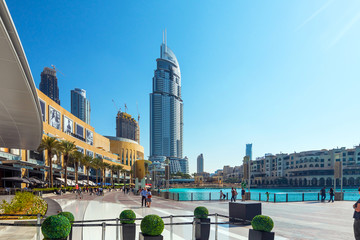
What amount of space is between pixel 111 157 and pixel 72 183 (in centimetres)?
6517

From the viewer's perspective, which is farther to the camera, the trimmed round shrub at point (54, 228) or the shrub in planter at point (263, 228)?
the shrub in planter at point (263, 228)

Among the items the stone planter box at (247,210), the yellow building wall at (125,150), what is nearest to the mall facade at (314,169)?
the yellow building wall at (125,150)

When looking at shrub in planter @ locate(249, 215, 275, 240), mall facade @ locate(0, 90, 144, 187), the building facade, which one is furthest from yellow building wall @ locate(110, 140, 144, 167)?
shrub in planter @ locate(249, 215, 275, 240)

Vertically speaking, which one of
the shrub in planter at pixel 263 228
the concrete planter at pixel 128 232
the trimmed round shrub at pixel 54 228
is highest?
the trimmed round shrub at pixel 54 228

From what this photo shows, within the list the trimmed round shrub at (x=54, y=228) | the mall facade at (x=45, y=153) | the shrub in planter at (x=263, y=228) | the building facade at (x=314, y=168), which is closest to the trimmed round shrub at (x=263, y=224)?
the shrub in planter at (x=263, y=228)

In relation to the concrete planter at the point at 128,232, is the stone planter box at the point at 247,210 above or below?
below

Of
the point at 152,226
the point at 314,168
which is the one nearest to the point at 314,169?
the point at 314,168

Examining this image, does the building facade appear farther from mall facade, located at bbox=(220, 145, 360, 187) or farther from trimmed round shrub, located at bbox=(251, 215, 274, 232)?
trimmed round shrub, located at bbox=(251, 215, 274, 232)

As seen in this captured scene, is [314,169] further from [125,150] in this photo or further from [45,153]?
[45,153]

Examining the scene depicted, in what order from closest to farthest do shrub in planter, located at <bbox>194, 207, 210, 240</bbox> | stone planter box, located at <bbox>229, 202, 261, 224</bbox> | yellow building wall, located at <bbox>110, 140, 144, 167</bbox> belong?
1. shrub in planter, located at <bbox>194, 207, 210, 240</bbox>
2. stone planter box, located at <bbox>229, 202, 261, 224</bbox>
3. yellow building wall, located at <bbox>110, 140, 144, 167</bbox>

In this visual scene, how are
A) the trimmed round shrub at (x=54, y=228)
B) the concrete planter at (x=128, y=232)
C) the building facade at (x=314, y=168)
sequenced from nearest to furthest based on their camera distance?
the trimmed round shrub at (x=54, y=228) < the concrete planter at (x=128, y=232) < the building facade at (x=314, y=168)

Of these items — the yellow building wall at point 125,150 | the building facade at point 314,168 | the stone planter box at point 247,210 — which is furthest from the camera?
the yellow building wall at point 125,150

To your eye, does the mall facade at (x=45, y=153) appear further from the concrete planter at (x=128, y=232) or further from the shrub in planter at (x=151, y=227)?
the shrub in planter at (x=151, y=227)

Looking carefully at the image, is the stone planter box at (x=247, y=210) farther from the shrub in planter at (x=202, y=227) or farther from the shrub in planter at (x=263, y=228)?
the shrub in planter at (x=263, y=228)
